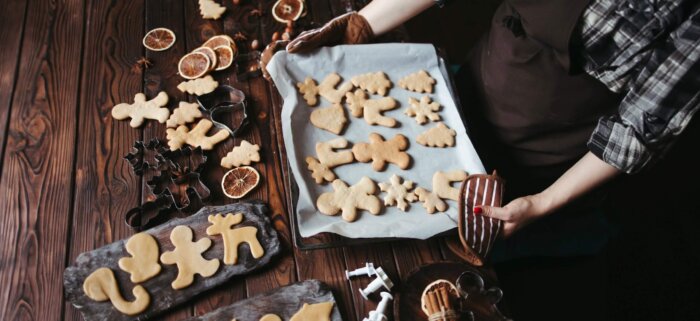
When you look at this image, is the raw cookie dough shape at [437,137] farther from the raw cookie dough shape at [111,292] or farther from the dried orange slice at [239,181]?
the raw cookie dough shape at [111,292]

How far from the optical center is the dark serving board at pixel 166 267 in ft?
3.37

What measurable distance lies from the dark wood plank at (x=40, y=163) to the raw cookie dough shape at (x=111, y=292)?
2.9 inches

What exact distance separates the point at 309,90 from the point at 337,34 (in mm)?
206

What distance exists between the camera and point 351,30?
1.48 metres

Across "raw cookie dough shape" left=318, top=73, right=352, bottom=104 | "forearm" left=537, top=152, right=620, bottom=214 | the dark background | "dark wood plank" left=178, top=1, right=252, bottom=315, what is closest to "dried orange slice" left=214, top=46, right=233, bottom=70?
"dark wood plank" left=178, top=1, right=252, bottom=315

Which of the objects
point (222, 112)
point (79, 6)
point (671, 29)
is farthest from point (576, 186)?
point (79, 6)

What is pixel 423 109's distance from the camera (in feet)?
4.64

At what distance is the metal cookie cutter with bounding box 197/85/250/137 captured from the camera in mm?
1332

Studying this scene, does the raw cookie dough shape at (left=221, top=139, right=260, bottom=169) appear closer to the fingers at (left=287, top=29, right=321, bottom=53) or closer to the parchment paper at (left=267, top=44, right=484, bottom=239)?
the parchment paper at (left=267, top=44, right=484, bottom=239)

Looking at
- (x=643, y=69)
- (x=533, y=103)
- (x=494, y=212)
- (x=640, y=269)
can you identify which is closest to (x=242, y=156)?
(x=494, y=212)

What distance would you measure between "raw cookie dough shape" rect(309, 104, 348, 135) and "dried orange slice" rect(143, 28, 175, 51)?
1.73 ft

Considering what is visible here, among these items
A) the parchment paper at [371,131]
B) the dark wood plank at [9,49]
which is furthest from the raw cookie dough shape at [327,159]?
the dark wood plank at [9,49]

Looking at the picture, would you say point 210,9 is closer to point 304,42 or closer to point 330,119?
point 304,42

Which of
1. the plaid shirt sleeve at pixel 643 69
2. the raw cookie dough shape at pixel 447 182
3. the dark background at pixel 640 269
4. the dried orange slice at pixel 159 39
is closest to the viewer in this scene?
the plaid shirt sleeve at pixel 643 69
